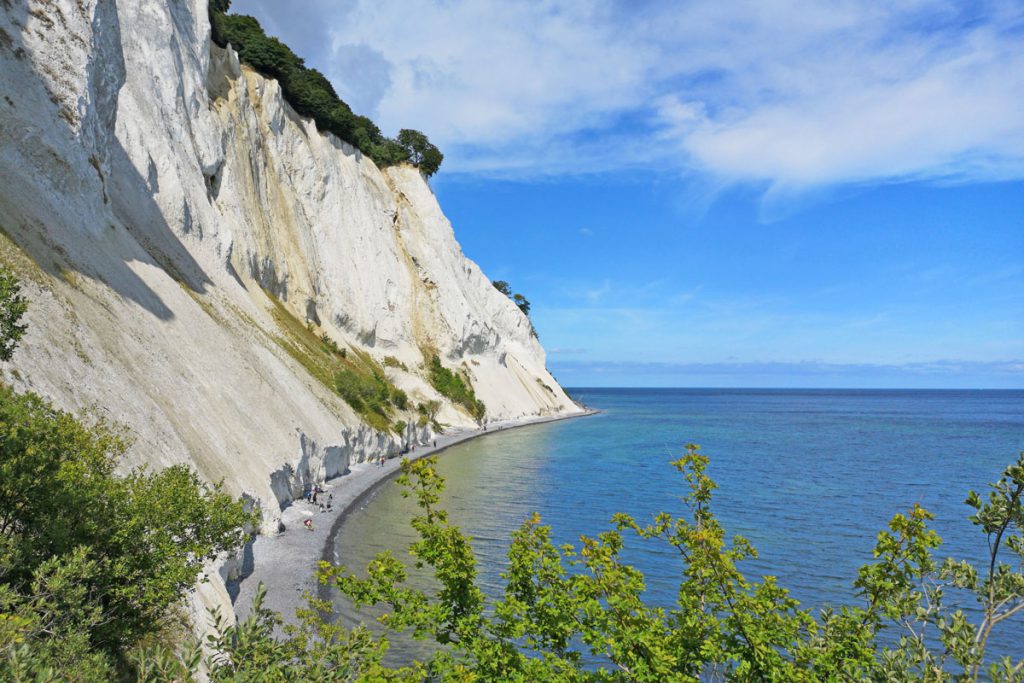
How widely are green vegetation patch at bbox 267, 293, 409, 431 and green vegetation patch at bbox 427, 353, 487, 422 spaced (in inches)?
576

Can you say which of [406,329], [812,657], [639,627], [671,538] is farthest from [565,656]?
[406,329]

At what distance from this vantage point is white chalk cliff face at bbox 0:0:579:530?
75.3 feet

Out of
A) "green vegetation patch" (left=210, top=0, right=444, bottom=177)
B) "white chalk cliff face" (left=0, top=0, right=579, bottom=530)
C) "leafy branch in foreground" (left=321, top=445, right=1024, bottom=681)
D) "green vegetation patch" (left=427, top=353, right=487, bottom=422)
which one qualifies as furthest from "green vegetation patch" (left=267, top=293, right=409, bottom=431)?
"leafy branch in foreground" (left=321, top=445, right=1024, bottom=681)

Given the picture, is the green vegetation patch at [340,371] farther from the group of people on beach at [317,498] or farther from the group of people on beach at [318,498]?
the group of people on beach at [318,498]

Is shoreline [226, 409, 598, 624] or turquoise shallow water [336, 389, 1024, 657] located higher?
shoreline [226, 409, 598, 624]

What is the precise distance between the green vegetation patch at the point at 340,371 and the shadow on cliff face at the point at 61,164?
48.1 feet

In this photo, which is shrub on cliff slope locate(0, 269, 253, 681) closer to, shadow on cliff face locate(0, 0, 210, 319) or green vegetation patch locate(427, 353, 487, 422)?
shadow on cliff face locate(0, 0, 210, 319)

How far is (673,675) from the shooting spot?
296 inches

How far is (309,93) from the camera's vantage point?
69.2 metres

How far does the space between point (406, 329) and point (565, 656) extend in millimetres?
68490

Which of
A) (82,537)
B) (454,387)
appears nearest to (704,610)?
(82,537)

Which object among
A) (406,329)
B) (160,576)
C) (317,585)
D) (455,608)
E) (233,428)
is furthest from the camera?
(406,329)

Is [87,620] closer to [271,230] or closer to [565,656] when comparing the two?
[565,656]

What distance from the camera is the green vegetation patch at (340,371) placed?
4621 cm
